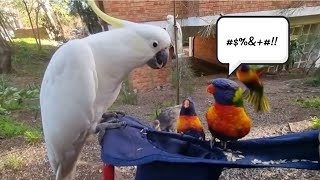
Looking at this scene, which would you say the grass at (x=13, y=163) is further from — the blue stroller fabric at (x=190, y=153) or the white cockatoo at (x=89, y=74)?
the blue stroller fabric at (x=190, y=153)

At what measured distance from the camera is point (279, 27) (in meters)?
1.62

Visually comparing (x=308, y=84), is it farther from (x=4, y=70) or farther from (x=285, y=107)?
(x=4, y=70)

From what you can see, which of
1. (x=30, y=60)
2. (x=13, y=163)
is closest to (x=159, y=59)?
(x=13, y=163)

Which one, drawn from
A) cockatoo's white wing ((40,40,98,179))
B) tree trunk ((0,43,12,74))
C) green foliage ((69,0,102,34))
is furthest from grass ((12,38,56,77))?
cockatoo's white wing ((40,40,98,179))

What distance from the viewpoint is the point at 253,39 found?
5.18ft

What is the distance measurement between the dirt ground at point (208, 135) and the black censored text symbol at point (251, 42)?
24.0 inches

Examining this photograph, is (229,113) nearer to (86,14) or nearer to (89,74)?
(89,74)

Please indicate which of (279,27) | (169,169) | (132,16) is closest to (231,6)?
(132,16)

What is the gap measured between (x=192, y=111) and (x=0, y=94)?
238 centimetres

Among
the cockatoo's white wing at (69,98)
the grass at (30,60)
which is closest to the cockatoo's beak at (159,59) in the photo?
the cockatoo's white wing at (69,98)

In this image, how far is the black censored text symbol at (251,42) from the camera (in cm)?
157

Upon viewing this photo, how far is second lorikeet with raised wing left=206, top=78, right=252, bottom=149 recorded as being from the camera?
2.79 ft

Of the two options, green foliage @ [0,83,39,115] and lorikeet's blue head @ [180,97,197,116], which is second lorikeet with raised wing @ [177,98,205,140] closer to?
lorikeet's blue head @ [180,97,197,116]

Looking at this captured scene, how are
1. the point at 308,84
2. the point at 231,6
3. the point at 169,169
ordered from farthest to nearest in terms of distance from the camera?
the point at 231,6
the point at 308,84
the point at 169,169
